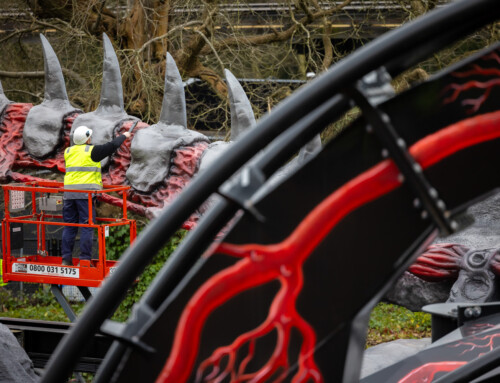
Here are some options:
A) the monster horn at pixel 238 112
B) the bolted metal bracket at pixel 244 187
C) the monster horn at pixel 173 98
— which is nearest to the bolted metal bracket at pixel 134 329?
the bolted metal bracket at pixel 244 187

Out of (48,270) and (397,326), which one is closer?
(48,270)

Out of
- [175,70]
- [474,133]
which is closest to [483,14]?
[474,133]

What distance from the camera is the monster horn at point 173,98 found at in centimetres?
518

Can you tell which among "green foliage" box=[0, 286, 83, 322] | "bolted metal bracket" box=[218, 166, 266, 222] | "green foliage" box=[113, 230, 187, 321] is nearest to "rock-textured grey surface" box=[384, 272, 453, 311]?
"bolted metal bracket" box=[218, 166, 266, 222]

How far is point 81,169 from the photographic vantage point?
22.3 ft

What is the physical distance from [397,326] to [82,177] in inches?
262

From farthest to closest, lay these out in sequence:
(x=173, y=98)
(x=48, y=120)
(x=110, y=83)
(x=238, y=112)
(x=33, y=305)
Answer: (x=33, y=305), (x=48, y=120), (x=110, y=83), (x=173, y=98), (x=238, y=112)

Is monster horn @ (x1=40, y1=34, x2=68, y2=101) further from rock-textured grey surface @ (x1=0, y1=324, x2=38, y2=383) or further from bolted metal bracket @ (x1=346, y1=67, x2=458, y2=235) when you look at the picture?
bolted metal bracket @ (x1=346, y1=67, x2=458, y2=235)

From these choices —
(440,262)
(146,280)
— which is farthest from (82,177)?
(146,280)

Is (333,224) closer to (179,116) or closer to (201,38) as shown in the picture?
(179,116)

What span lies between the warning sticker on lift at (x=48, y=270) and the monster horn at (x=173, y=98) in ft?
9.90

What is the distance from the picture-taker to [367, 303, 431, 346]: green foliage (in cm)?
1121

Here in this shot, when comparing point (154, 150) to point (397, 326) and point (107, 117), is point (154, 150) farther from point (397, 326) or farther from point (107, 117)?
point (397, 326)

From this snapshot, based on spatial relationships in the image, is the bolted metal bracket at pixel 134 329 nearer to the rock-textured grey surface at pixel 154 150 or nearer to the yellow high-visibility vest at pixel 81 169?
the rock-textured grey surface at pixel 154 150
